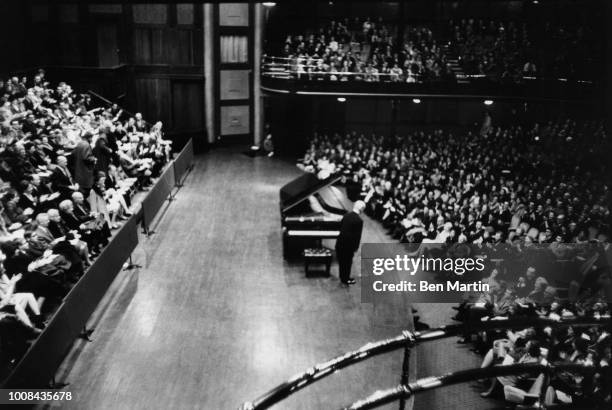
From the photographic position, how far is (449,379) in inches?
104

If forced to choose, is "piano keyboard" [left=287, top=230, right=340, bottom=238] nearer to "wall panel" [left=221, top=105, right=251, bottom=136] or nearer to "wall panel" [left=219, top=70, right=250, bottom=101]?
"wall panel" [left=221, top=105, right=251, bottom=136]

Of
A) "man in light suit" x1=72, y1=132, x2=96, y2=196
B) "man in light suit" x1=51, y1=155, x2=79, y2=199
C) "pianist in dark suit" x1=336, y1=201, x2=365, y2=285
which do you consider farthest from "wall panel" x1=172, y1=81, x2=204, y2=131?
"pianist in dark suit" x1=336, y1=201, x2=365, y2=285

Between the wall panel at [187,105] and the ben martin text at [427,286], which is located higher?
the wall panel at [187,105]

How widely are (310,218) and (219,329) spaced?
3094 millimetres

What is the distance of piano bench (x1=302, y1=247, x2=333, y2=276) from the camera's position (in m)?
10.0

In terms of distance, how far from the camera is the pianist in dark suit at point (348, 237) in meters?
9.37

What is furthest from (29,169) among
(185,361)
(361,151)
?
(361,151)

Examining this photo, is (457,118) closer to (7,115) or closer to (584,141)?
(584,141)

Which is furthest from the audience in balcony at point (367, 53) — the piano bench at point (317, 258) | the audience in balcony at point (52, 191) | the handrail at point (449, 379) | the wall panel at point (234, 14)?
the handrail at point (449, 379)

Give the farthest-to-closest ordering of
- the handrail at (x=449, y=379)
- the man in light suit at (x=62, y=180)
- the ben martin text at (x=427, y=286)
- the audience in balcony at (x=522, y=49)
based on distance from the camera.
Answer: the audience in balcony at (x=522, y=49), the man in light suit at (x=62, y=180), the ben martin text at (x=427, y=286), the handrail at (x=449, y=379)

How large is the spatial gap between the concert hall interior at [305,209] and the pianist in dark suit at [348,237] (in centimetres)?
3

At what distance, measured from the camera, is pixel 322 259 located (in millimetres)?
10070

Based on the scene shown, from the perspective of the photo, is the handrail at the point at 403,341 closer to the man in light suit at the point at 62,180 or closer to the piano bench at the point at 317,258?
the piano bench at the point at 317,258

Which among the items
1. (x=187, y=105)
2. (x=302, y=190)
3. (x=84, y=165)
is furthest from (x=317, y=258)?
(x=187, y=105)
